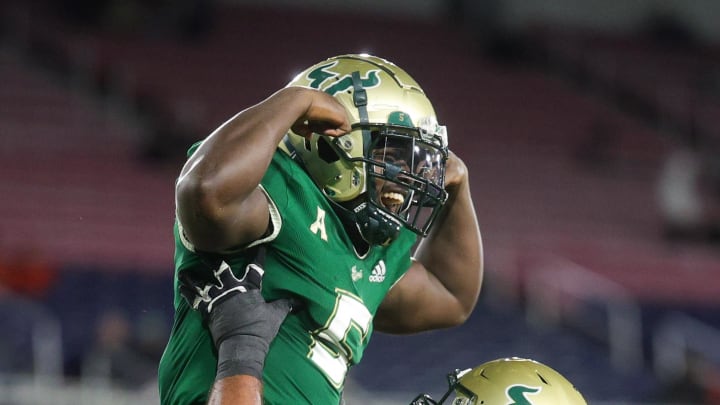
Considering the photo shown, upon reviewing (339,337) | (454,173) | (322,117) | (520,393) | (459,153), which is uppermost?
A: (322,117)

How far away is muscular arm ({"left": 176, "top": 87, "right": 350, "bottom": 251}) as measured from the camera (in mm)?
2797

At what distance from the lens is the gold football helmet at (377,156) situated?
322 cm

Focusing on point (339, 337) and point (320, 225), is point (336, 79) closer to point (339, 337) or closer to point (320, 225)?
point (320, 225)

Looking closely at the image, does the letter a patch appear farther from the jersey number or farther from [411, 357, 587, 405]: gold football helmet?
[411, 357, 587, 405]: gold football helmet

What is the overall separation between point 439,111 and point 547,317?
17.4 ft

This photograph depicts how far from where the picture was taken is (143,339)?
9531 millimetres

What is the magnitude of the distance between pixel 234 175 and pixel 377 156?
22.1 inches

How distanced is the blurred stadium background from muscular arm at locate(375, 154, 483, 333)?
5.40 metres

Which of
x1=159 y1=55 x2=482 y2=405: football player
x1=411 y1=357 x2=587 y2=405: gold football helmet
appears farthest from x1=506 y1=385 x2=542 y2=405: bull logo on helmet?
x1=159 y1=55 x2=482 y2=405: football player

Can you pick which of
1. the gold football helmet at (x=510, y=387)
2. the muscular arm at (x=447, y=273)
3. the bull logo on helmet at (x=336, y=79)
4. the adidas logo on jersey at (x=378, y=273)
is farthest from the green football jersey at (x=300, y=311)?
the muscular arm at (x=447, y=273)

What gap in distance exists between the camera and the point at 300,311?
3.13m

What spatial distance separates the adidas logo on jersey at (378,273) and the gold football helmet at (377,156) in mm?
135

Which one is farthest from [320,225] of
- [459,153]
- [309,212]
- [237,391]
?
[459,153]

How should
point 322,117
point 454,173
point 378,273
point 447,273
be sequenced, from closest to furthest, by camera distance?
point 322,117
point 378,273
point 454,173
point 447,273
